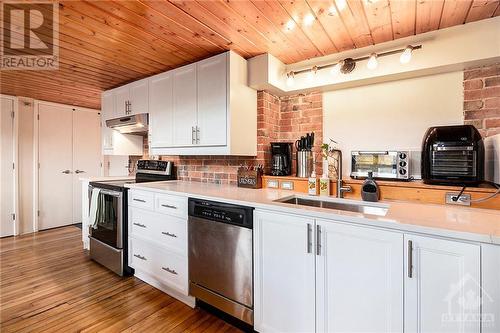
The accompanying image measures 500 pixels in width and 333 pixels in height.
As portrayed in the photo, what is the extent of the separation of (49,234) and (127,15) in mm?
3773

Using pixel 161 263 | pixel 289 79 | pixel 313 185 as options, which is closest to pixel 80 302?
pixel 161 263

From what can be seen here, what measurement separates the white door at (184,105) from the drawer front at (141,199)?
0.61 metres

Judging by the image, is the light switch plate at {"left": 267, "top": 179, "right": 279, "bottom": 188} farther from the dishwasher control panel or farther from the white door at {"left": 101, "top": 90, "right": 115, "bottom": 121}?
the white door at {"left": 101, "top": 90, "right": 115, "bottom": 121}

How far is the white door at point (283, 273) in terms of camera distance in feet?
4.66

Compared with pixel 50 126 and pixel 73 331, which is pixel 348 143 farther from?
pixel 50 126

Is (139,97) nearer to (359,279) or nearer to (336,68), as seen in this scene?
(336,68)

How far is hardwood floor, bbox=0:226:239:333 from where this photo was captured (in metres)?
1.74

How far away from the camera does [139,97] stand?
291 cm

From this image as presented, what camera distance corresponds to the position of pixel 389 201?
171 centimetres

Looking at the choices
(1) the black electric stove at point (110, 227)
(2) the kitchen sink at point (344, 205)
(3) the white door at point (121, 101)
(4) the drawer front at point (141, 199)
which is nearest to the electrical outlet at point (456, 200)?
(2) the kitchen sink at point (344, 205)

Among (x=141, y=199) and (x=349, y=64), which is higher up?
(x=349, y=64)

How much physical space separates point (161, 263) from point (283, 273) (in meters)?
1.23

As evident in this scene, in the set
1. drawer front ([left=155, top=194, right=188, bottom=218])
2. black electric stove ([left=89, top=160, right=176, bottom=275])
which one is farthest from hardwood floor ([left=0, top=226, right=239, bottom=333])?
drawer front ([left=155, top=194, right=188, bottom=218])

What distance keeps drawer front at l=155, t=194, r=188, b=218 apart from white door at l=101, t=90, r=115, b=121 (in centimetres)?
179
